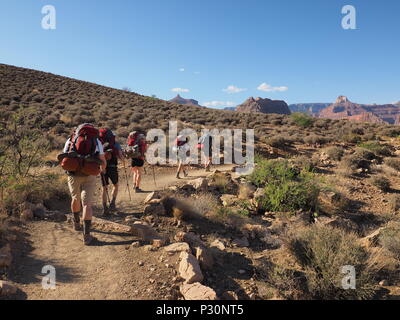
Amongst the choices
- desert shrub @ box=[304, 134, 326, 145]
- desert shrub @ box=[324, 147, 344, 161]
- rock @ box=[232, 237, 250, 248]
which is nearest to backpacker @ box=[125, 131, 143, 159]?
rock @ box=[232, 237, 250, 248]

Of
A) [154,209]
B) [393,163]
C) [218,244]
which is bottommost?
[218,244]

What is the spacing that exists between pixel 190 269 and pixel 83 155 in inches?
103

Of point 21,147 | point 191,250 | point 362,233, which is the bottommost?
point 362,233

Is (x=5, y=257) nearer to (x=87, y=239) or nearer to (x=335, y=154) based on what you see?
(x=87, y=239)

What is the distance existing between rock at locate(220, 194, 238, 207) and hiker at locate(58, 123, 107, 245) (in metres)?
4.04

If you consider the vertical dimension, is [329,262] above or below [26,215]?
below

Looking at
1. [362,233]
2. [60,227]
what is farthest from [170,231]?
[362,233]

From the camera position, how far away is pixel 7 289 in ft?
10.6

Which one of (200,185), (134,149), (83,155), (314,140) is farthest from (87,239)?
(314,140)
